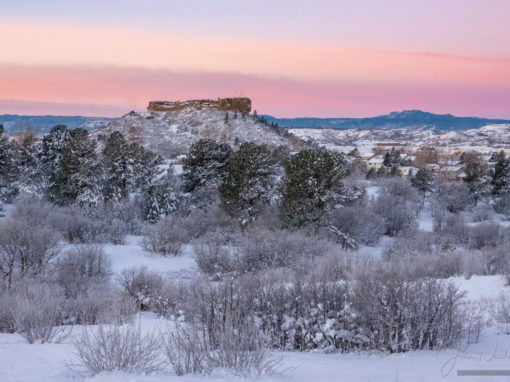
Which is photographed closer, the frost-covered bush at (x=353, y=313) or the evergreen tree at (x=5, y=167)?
the frost-covered bush at (x=353, y=313)

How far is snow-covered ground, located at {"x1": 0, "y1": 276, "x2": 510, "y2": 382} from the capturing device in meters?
5.06

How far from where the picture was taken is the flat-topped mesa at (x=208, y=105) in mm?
110062

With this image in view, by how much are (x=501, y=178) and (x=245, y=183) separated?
35376 millimetres

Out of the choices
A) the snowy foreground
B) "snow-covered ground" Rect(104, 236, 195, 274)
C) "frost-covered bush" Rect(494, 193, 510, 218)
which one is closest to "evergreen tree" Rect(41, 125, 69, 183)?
"snow-covered ground" Rect(104, 236, 195, 274)

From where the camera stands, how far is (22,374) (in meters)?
5.30

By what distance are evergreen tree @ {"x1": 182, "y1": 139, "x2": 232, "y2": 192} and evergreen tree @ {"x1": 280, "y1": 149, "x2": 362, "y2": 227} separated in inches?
384

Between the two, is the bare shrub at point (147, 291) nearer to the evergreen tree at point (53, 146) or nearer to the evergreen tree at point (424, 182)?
the evergreen tree at point (53, 146)

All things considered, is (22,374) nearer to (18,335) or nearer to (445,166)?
(18,335)

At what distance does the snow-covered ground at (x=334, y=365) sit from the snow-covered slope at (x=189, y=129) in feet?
254

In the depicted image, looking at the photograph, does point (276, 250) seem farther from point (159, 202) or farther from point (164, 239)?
point (159, 202)

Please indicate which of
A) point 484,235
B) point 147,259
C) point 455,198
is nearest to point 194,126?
point 455,198

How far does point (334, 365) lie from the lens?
612 cm

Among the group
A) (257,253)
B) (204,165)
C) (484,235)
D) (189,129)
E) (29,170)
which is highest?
(189,129)

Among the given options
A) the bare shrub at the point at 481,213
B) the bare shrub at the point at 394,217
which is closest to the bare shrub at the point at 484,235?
the bare shrub at the point at 394,217
